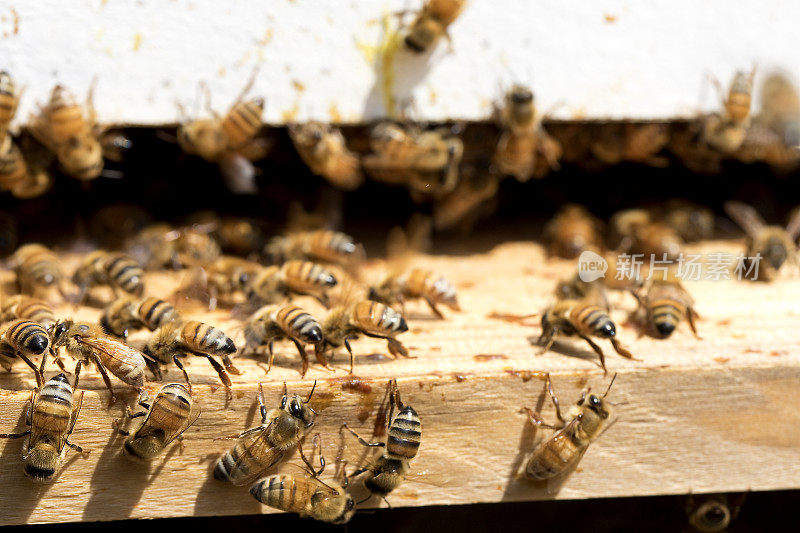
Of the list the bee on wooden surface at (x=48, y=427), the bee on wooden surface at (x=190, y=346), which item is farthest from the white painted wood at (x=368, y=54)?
the bee on wooden surface at (x=48, y=427)

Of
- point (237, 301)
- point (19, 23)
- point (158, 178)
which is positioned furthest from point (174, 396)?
point (158, 178)

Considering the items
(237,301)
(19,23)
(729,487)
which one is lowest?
(237,301)

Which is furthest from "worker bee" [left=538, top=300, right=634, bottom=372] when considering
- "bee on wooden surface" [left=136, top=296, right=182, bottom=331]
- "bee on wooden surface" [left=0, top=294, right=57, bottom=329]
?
"bee on wooden surface" [left=0, top=294, right=57, bottom=329]

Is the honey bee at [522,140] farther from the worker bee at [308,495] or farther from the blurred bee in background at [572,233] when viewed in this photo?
the worker bee at [308,495]

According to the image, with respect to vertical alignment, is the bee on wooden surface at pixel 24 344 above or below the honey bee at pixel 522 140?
below

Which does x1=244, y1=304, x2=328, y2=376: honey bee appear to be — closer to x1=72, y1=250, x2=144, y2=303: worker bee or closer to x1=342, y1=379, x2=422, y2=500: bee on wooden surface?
x1=342, y1=379, x2=422, y2=500: bee on wooden surface

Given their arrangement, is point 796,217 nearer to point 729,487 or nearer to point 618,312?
point 618,312
